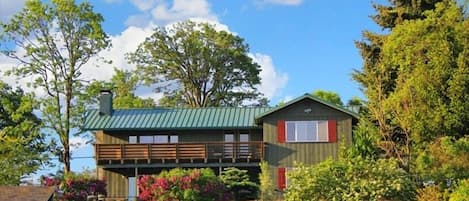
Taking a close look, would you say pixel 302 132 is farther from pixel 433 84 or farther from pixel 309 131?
pixel 433 84

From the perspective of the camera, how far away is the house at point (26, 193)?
2292 centimetres

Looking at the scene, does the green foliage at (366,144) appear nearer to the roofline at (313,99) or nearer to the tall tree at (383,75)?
the tall tree at (383,75)

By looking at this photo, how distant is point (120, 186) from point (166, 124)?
149 inches

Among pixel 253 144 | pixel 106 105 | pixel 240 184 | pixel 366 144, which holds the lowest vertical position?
pixel 240 184

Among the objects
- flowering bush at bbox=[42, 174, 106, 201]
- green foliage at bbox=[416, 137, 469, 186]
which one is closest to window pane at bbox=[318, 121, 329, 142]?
green foliage at bbox=[416, 137, 469, 186]

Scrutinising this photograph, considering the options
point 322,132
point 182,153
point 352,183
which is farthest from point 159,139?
point 352,183

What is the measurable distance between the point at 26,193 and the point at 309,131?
17.4m

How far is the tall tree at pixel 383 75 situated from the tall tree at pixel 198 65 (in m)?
14.9

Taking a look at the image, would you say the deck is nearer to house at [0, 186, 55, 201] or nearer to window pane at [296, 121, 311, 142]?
window pane at [296, 121, 311, 142]

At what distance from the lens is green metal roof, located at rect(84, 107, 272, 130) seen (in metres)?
38.7

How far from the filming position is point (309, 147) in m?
38.0

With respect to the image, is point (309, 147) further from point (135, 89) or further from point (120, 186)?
point (135, 89)

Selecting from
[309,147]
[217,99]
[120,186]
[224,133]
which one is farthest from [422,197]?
[217,99]

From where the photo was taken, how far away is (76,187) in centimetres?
3419
